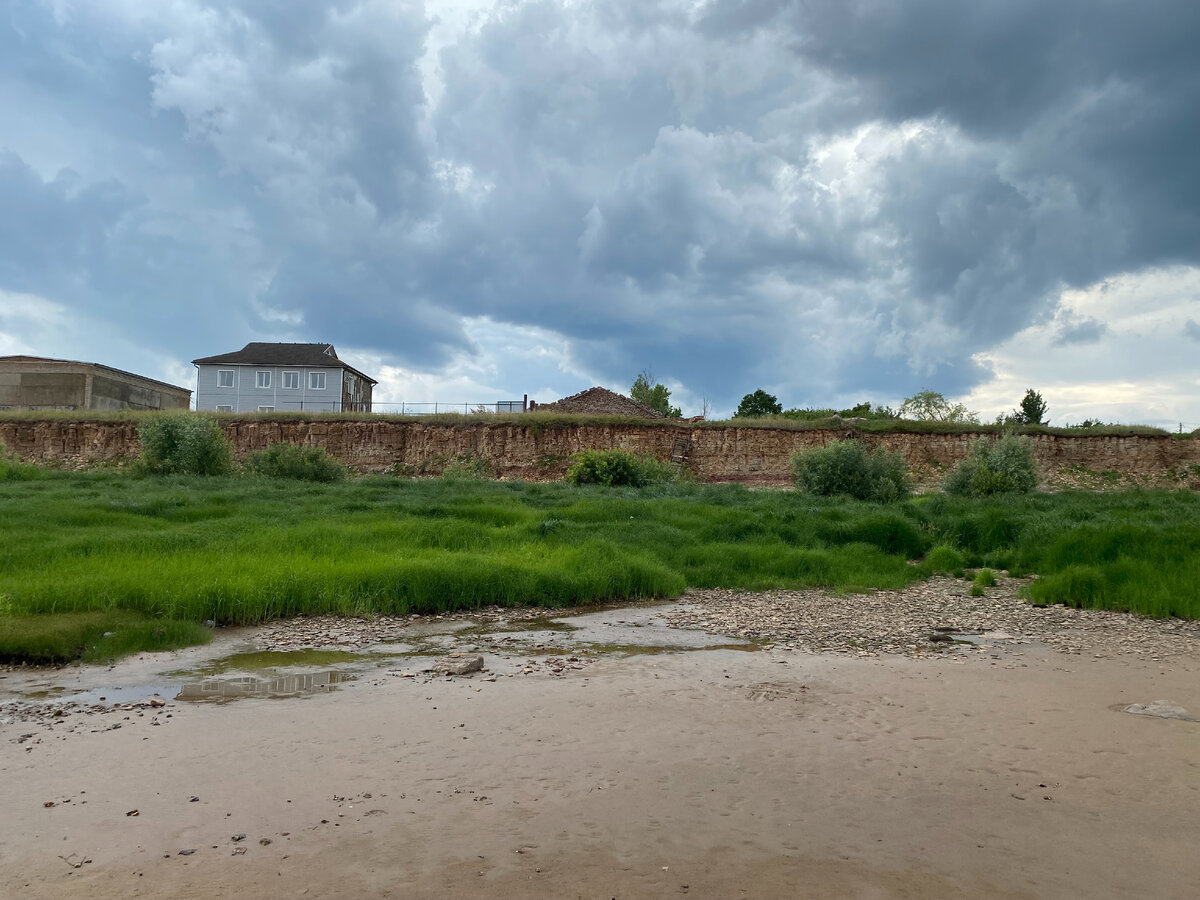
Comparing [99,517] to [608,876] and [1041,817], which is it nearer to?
[608,876]

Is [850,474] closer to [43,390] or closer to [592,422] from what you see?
[592,422]

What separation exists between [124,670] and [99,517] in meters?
11.4

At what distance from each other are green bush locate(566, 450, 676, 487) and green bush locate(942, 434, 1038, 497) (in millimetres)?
12237

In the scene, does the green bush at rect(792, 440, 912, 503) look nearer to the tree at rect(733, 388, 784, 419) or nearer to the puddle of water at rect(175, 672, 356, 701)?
the puddle of water at rect(175, 672, 356, 701)

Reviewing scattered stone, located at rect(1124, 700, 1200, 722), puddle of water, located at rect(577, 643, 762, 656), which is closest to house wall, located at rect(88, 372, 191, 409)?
puddle of water, located at rect(577, 643, 762, 656)

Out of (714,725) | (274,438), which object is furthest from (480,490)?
(274,438)

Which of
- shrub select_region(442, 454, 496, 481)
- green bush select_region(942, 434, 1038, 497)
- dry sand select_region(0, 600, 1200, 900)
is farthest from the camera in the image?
shrub select_region(442, 454, 496, 481)

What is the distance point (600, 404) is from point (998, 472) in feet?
111

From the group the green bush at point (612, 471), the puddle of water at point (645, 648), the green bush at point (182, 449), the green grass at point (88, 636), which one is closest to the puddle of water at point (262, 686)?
the green grass at point (88, 636)

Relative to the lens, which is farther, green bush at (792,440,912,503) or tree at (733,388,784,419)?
tree at (733,388,784,419)

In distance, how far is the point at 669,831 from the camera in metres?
4.85

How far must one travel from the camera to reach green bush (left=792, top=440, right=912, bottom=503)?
30.8 meters

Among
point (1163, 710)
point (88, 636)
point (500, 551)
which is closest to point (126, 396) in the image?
point (500, 551)

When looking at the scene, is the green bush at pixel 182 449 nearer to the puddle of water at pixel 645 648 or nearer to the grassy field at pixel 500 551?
the grassy field at pixel 500 551
